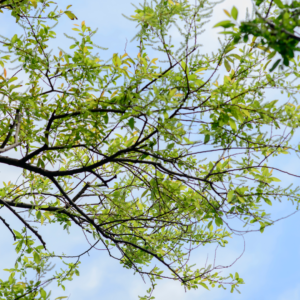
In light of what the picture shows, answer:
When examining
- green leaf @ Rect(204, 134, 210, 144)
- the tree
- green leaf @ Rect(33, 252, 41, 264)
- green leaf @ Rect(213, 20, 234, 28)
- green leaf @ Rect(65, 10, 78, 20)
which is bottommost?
the tree

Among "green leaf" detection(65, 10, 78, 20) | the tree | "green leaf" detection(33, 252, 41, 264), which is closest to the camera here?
the tree

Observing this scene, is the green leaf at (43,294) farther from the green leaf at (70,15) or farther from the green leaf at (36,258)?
the green leaf at (70,15)

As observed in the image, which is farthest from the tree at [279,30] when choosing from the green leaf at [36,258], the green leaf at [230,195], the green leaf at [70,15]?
the green leaf at [36,258]

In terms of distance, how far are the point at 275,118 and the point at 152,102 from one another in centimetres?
130

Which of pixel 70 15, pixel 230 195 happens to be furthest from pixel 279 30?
pixel 70 15

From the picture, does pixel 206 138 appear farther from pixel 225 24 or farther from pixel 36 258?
pixel 36 258

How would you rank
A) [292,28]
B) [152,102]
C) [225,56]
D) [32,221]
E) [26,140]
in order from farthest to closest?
1. [32,221]
2. [26,140]
3. [225,56]
4. [152,102]
5. [292,28]

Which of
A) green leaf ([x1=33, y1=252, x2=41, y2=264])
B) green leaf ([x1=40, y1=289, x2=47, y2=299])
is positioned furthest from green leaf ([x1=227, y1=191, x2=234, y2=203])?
green leaf ([x1=33, y1=252, x2=41, y2=264])

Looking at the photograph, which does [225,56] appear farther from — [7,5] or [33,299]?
[33,299]

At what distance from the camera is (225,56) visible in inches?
114

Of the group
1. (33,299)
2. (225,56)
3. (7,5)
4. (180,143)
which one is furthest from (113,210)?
(7,5)

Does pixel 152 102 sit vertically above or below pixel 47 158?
below

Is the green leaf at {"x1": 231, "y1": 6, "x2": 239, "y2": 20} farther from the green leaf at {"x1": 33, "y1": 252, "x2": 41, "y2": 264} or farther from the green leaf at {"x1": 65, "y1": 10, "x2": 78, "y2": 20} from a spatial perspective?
the green leaf at {"x1": 33, "y1": 252, "x2": 41, "y2": 264}

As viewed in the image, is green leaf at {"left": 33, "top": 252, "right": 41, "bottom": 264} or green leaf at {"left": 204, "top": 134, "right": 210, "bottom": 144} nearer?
green leaf at {"left": 204, "top": 134, "right": 210, "bottom": 144}
